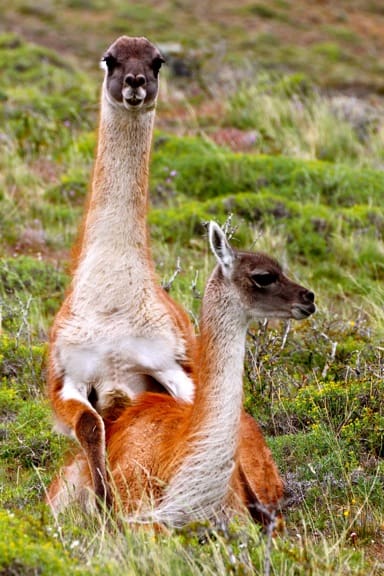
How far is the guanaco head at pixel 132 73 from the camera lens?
19.9 ft

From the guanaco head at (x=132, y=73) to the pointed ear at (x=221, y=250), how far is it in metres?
1.04

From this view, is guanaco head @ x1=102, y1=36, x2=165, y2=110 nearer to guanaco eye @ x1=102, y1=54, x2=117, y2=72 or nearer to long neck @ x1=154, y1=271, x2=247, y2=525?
guanaco eye @ x1=102, y1=54, x2=117, y2=72

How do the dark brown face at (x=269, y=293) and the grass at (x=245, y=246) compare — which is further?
the dark brown face at (x=269, y=293)

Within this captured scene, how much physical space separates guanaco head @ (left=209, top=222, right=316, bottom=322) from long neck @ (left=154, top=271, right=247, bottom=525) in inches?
3.1

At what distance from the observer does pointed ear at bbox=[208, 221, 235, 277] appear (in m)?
5.41

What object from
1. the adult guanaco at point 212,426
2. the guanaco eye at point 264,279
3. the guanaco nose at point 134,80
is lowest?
the adult guanaco at point 212,426

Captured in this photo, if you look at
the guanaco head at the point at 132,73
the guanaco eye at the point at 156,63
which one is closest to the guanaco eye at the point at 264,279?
A: the guanaco head at the point at 132,73

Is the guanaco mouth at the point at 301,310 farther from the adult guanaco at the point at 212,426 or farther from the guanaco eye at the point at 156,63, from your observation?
the guanaco eye at the point at 156,63

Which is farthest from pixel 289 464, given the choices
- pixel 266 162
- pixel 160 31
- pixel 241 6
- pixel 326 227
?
pixel 241 6

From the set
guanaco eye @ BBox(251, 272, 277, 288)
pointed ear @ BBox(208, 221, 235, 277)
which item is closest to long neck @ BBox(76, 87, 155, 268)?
pointed ear @ BBox(208, 221, 235, 277)

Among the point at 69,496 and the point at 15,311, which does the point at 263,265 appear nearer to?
the point at 69,496

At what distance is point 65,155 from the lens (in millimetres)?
13578

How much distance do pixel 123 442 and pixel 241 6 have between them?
29.2 metres

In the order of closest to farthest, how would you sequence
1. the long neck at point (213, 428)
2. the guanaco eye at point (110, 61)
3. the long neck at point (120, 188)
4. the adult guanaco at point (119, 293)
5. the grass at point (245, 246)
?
1. the grass at point (245, 246)
2. the long neck at point (213, 428)
3. the adult guanaco at point (119, 293)
4. the long neck at point (120, 188)
5. the guanaco eye at point (110, 61)
